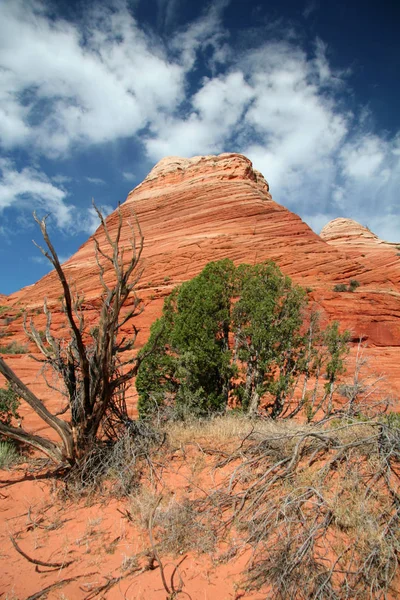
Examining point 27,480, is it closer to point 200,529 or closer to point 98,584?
point 98,584

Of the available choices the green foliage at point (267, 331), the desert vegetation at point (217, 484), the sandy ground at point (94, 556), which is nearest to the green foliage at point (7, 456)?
the desert vegetation at point (217, 484)

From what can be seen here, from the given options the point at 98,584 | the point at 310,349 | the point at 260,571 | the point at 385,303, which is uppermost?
the point at 385,303

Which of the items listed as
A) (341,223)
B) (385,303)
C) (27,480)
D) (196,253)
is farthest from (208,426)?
(341,223)

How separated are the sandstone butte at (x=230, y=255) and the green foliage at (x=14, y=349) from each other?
926 mm

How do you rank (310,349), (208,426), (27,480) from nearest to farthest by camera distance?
(27,480)
(208,426)
(310,349)

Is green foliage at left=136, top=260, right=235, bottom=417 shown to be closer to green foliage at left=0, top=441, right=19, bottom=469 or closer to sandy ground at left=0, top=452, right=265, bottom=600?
green foliage at left=0, top=441, right=19, bottom=469

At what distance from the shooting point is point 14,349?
904 inches

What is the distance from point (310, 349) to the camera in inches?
331

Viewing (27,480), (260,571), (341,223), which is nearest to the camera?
(260,571)

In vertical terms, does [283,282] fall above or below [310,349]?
above

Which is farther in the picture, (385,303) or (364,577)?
(385,303)

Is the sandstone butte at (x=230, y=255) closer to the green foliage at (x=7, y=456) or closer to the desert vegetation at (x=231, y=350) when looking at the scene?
the desert vegetation at (x=231, y=350)

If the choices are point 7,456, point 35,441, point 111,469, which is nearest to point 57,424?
point 35,441

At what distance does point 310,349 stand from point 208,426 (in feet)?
13.8
